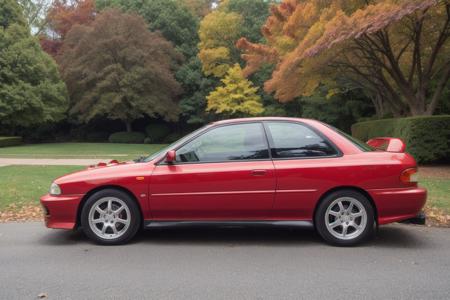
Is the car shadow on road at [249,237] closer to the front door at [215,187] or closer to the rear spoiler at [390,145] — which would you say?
the front door at [215,187]

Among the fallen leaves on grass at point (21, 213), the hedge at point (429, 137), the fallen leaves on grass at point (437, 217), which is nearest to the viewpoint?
the fallen leaves on grass at point (437, 217)

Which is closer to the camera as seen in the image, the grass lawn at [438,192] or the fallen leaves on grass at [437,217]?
the fallen leaves on grass at [437,217]

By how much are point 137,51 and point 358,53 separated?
2103 cm

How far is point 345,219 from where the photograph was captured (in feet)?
17.5

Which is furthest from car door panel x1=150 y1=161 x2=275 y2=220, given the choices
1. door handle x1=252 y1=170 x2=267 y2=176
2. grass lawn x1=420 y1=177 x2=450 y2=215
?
grass lawn x1=420 y1=177 x2=450 y2=215

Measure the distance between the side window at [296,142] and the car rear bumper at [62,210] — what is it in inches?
100

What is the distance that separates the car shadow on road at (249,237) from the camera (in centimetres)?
554

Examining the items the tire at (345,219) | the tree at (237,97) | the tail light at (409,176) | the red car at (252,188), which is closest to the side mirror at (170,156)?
the red car at (252,188)

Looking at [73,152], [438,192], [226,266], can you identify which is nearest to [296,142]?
[226,266]

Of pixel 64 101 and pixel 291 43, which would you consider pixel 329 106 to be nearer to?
pixel 291 43

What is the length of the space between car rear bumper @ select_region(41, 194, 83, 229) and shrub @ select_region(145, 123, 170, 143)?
36.6m

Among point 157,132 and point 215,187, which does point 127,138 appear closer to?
point 157,132

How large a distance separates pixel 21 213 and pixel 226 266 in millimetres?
4722

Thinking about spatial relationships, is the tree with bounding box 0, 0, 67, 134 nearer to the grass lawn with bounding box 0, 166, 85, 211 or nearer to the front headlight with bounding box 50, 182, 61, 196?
the grass lawn with bounding box 0, 166, 85, 211
